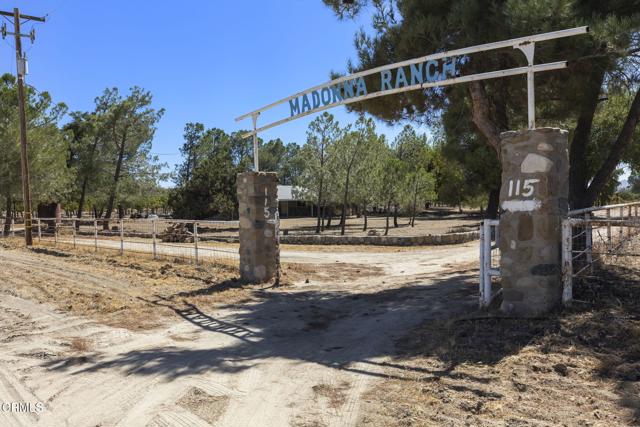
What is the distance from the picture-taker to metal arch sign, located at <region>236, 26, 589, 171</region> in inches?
239

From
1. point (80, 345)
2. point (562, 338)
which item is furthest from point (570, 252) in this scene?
point (80, 345)

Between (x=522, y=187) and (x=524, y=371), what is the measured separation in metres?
2.28

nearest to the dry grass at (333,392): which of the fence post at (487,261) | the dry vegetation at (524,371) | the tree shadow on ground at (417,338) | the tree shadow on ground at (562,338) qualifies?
the dry vegetation at (524,371)

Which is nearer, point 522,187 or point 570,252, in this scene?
point 570,252

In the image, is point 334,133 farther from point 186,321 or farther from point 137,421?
point 137,421

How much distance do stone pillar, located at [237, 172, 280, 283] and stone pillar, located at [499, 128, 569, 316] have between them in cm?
561

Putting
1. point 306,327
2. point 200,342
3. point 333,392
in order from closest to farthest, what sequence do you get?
point 333,392, point 200,342, point 306,327

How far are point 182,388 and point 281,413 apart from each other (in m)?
1.08

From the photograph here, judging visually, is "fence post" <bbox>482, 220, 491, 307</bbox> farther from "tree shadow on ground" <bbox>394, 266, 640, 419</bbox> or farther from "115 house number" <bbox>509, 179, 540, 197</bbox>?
"115 house number" <bbox>509, 179, 540, 197</bbox>

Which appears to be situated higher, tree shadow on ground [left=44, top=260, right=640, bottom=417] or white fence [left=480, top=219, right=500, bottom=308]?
white fence [left=480, top=219, right=500, bottom=308]

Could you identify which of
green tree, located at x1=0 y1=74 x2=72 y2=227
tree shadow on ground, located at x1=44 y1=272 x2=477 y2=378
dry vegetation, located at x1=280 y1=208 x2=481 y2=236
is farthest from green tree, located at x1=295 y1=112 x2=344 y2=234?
tree shadow on ground, located at x1=44 y1=272 x2=477 y2=378

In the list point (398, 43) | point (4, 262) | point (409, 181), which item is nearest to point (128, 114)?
point (409, 181)

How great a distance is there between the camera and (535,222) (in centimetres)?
573

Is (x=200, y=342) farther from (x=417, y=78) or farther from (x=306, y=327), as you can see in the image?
(x=417, y=78)
